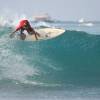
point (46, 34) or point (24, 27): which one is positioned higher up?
point (24, 27)

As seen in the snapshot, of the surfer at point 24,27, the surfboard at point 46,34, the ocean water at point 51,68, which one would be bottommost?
the ocean water at point 51,68

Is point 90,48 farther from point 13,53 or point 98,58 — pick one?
point 13,53

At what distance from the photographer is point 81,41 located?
35.3m

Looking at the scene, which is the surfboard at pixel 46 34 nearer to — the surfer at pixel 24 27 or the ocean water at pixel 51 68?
the ocean water at pixel 51 68

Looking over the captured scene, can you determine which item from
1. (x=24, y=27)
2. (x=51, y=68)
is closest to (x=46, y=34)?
(x=24, y=27)

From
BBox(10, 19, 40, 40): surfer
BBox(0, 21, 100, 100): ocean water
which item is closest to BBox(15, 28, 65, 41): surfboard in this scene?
BBox(0, 21, 100, 100): ocean water

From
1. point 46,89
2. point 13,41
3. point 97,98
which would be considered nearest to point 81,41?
point 13,41

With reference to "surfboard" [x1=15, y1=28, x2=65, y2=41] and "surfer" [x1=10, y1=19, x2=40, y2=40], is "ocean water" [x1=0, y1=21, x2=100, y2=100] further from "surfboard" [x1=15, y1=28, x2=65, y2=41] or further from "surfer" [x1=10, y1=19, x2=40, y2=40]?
"surfer" [x1=10, y1=19, x2=40, y2=40]

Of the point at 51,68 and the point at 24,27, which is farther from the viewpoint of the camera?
the point at 24,27

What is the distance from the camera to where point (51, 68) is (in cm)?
3105

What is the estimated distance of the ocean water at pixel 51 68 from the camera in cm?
2625

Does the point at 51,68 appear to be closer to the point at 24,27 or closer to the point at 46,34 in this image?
the point at 24,27

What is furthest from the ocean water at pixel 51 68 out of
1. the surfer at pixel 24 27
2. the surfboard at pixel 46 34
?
the surfer at pixel 24 27

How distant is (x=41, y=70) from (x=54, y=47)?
403cm
